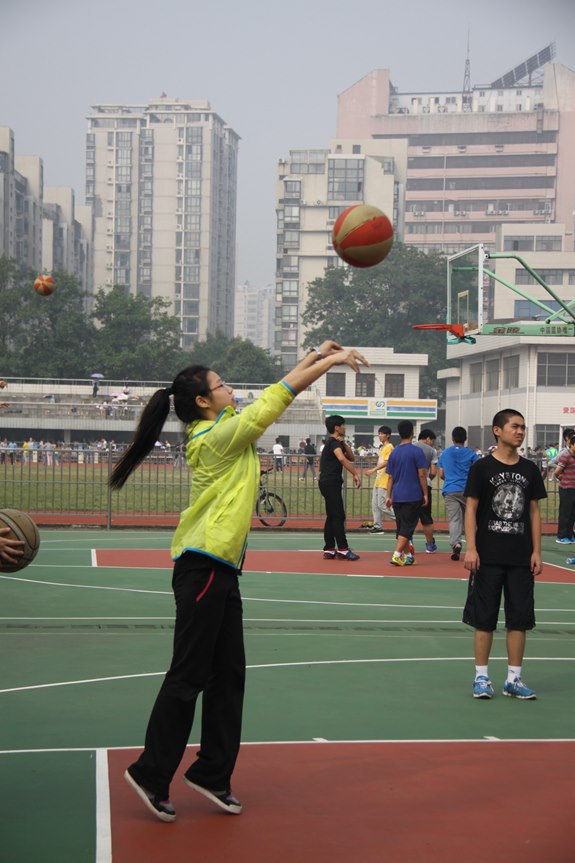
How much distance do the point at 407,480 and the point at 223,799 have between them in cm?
1102

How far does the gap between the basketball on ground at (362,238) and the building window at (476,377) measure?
2945 inches

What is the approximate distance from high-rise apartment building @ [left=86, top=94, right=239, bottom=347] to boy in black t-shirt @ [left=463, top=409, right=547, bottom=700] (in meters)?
162

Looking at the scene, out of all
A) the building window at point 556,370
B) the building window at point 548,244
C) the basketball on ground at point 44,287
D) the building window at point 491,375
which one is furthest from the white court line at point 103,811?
the building window at point 548,244

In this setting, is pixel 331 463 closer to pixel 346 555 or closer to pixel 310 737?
pixel 346 555

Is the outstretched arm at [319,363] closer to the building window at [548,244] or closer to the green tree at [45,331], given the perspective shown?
the green tree at [45,331]

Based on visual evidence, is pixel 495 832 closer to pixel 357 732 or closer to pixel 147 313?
pixel 357 732

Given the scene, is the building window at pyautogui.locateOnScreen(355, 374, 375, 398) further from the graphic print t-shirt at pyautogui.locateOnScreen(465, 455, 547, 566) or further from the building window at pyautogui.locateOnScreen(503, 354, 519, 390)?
the graphic print t-shirt at pyautogui.locateOnScreen(465, 455, 547, 566)

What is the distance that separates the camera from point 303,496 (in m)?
25.7

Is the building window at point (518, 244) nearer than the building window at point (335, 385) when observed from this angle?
No

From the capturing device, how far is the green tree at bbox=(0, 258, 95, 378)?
88.9 metres

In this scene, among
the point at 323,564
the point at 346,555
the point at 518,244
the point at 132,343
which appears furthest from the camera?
the point at 518,244

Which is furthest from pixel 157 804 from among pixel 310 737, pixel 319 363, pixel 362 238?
pixel 362 238

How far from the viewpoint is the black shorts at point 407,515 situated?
16.1 m

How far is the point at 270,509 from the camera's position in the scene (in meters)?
23.2
